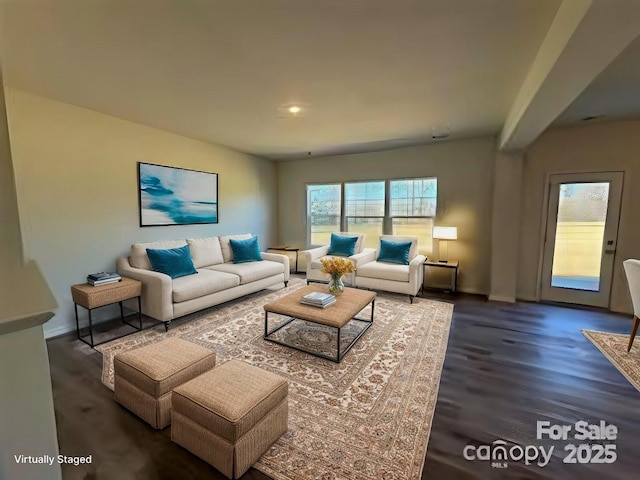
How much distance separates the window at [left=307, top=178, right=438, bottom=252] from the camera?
16.3ft

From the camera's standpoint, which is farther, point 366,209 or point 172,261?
point 366,209

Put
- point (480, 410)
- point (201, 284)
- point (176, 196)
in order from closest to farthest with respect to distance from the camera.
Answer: point (480, 410)
point (201, 284)
point (176, 196)

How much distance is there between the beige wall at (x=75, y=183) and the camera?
2.79 meters

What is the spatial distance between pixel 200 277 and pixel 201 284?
0.21 metres

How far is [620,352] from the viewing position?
2697 millimetres

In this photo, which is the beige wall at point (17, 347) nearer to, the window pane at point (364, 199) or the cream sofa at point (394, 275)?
the cream sofa at point (394, 275)

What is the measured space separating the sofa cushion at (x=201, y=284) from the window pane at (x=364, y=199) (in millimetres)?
2736

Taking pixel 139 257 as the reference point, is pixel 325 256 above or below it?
below

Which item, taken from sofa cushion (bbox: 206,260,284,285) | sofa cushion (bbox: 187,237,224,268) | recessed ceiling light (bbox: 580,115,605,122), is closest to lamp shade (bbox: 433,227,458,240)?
recessed ceiling light (bbox: 580,115,605,122)

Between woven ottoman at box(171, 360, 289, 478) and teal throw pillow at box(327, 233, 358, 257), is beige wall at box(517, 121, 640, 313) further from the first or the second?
woven ottoman at box(171, 360, 289, 478)

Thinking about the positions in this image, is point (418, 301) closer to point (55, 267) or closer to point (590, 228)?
point (590, 228)

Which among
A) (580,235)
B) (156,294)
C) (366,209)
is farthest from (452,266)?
(156,294)

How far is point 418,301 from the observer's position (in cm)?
419

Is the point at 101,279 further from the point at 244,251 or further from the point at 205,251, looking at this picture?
the point at 244,251
